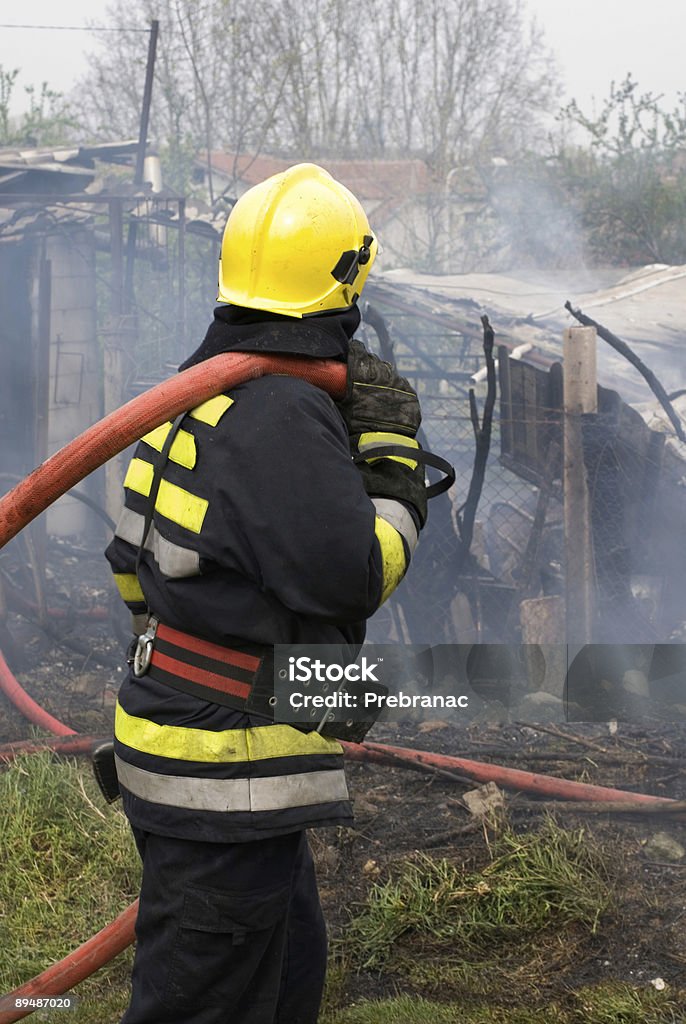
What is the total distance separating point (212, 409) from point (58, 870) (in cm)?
222

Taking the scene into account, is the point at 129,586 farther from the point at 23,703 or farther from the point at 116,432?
the point at 23,703

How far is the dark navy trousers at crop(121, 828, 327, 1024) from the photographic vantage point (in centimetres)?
212

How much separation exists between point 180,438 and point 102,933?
1.51 metres

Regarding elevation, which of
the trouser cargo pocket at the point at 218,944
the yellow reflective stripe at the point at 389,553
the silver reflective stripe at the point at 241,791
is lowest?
the trouser cargo pocket at the point at 218,944

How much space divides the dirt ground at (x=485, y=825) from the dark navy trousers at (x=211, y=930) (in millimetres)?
1092

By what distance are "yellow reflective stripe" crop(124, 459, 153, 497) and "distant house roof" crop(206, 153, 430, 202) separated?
781 inches

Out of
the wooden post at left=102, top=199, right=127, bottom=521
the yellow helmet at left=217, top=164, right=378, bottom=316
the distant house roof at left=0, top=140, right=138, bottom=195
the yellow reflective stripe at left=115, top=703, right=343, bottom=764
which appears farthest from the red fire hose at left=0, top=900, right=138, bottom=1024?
the distant house roof at left=0, top=140, right=138, bottom=195

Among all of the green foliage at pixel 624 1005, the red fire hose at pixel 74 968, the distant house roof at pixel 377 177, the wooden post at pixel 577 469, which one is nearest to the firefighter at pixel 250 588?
the red fire hose at pixel 74 968

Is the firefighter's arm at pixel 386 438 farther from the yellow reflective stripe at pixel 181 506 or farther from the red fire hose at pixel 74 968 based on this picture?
the red fire hose at pixel 74 968

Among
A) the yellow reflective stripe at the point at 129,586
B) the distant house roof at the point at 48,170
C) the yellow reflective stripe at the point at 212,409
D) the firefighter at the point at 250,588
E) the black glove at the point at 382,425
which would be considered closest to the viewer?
the firefighter at the point at 250,588

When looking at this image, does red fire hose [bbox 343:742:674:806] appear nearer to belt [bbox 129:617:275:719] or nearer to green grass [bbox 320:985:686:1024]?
green grass [bbox 320:985:686:1024]

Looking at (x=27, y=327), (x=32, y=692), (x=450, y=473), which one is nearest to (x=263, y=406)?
(x=450, y=473)

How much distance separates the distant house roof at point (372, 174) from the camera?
21375mm

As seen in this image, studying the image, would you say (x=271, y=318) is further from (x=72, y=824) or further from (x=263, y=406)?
(x=72, y=824)
